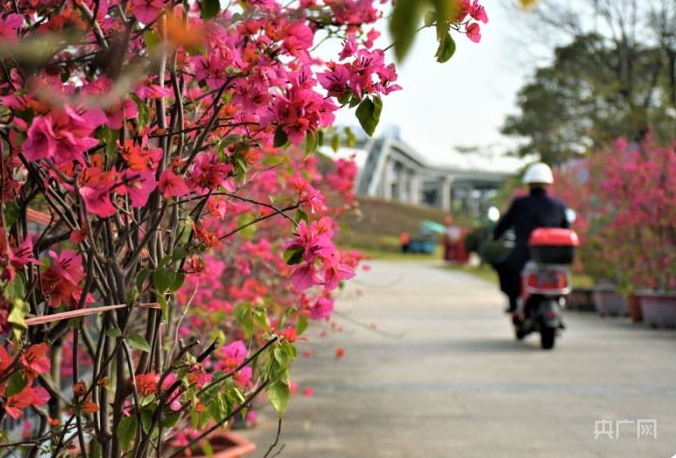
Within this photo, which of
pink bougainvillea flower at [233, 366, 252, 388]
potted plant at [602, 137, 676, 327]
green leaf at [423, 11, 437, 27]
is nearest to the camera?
green leaf at [423, 11, 437, 27]

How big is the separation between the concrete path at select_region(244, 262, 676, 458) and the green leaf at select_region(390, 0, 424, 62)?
461cm

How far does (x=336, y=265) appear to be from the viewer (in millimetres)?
2391

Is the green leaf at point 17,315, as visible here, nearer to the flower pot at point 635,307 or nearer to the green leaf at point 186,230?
the green leaf at point 186,230

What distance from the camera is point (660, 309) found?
12.3 meters

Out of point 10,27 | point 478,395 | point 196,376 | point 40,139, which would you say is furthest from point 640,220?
point 40,139

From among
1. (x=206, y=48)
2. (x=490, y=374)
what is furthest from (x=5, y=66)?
(x=490, y=374)

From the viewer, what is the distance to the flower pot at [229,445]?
16.3 ft

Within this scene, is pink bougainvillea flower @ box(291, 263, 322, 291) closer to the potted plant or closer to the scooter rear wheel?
the scooter rear wheel

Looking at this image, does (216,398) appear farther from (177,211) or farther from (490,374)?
(490,374)

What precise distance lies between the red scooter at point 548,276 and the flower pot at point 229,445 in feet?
16.3

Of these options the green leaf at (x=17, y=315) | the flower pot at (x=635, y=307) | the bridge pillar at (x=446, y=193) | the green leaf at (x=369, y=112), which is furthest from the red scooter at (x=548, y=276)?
the bridge pillar at (x=446, y=193)

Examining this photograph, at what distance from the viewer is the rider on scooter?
10.2 meters

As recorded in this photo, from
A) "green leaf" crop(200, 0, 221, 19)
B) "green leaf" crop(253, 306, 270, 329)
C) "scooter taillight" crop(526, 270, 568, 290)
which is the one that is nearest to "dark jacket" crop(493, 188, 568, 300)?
"scooter taillight" crop(526, 270, 568, 290)

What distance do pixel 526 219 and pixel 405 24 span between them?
9467 millimetres
